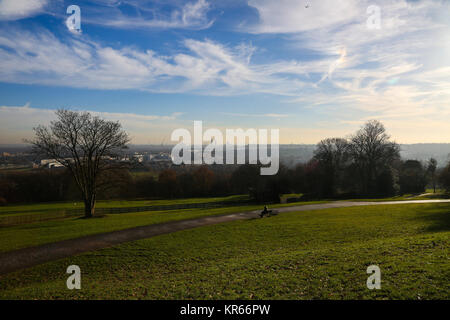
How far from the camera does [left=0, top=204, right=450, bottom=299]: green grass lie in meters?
8.61

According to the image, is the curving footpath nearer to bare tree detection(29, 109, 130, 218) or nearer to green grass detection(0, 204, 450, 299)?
green grass detection(0, 204, 450, 299)

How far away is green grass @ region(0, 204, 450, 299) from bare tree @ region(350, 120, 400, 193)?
40705 mm

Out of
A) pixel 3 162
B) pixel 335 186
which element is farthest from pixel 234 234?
pixel 3 162

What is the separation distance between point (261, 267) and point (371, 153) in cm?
5637

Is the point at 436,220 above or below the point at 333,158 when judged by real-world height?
below

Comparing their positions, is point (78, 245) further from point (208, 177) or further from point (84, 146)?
point (208, 177)

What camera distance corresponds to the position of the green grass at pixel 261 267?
8609 millimetres

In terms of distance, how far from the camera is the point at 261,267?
11688 mm

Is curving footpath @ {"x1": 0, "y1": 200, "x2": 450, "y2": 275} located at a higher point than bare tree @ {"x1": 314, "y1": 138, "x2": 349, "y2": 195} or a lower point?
lower

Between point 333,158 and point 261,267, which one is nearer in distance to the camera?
point 261,267

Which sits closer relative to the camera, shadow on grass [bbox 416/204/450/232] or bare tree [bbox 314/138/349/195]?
shadow on grass [bbox 416/204/450/232]

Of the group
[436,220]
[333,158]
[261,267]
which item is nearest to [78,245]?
[261,267]

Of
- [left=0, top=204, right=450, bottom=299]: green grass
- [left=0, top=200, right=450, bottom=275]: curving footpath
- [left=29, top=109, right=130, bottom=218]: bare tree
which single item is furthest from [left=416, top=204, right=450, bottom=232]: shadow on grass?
[left=29, top=109, right=130, bottom=218]: bare tree
